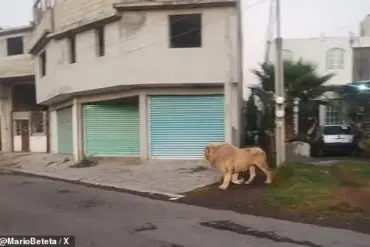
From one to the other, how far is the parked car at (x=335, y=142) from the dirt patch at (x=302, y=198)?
397 inches

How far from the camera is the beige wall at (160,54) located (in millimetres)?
19125

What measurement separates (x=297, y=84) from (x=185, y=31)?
5621 mm

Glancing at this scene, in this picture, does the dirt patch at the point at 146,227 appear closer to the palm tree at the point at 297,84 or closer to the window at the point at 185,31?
the window at the point at 185,31

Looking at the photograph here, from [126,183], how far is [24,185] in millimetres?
3138

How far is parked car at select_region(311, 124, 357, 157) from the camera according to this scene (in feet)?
79.6

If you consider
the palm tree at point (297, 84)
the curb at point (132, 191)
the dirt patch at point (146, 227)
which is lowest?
the curb at point (132, 191)

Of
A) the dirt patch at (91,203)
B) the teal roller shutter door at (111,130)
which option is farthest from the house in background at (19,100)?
the dirt patch at (91,203)

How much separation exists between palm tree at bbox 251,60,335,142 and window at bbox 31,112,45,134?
45.2ft

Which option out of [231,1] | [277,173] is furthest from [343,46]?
[277,173]

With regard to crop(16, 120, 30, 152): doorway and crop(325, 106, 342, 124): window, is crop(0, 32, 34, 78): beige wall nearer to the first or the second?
crop(16, 120, 30, 152): doorway

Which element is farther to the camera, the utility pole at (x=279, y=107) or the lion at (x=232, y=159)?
the utility pole at (x=279, y=107)

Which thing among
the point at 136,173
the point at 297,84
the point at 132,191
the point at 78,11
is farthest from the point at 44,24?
the point at 132,191

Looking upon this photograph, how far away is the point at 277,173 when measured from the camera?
1353 centimetres

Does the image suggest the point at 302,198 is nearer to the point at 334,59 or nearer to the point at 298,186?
the point at 298,186
